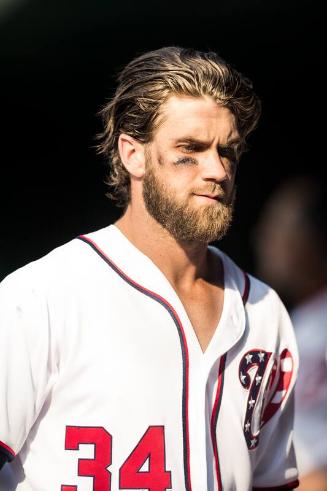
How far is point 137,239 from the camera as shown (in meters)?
2.82

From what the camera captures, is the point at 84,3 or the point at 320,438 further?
the point at 84,3

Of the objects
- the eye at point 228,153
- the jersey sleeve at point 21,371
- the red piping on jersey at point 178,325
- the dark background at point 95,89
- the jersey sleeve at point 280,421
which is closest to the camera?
the jersey sleeve at point 21,371

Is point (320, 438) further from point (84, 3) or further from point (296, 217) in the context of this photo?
point (84, 3)

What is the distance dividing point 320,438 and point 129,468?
106cm

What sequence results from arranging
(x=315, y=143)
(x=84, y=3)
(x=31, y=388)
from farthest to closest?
1. (x=315, y=143)
2. (x=84, y=3)
3. (x=31, y=388)

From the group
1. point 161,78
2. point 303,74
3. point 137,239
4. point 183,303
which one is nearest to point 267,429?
point 183,303

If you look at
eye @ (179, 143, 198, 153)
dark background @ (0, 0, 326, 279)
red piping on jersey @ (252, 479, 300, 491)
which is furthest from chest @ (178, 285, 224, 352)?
dark background @ (0, 0, 326, 279)

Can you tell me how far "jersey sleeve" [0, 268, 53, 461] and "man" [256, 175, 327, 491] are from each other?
1189 millimetres

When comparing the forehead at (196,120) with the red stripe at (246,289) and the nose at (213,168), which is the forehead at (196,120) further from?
the red stripe at (246,289)

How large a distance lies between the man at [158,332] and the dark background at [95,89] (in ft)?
7.42

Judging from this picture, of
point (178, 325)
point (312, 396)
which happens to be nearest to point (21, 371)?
point (178, 325)

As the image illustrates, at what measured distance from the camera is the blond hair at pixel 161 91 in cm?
275

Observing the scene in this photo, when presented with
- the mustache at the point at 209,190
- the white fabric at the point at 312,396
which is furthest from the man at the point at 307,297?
the mustache at the point at 209,190

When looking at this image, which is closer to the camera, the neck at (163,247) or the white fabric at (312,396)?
the neck at (163,247)
